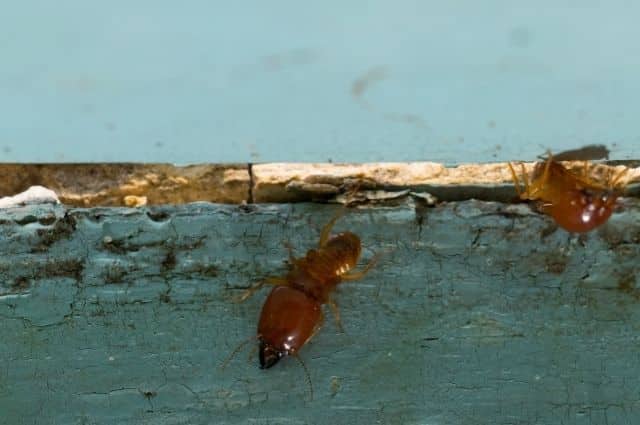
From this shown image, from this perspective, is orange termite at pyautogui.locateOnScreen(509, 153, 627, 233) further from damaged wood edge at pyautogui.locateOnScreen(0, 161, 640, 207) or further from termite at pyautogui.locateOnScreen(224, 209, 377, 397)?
termite at pyautogui.locateOnScreen(224, 209, 377, 397)

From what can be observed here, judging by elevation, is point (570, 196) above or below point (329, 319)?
above

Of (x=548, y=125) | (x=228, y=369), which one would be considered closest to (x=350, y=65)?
(x=548, y=125)

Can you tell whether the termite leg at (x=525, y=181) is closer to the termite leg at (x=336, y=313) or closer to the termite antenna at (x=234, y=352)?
the termite leg at (x=336, y=313)

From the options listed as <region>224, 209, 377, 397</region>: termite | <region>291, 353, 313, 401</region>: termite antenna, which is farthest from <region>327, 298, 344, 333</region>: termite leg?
<region>291, 353, 313, 401</region>: termite antenna

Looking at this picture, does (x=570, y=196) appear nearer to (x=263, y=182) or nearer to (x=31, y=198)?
(x=263, y=182)

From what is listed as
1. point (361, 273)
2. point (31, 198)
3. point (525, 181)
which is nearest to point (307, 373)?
point (361, 273)

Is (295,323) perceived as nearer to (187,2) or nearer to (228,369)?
(228,369)

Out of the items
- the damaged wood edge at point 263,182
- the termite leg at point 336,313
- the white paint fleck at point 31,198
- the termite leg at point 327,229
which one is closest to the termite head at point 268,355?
the termite leg at point 336,313
